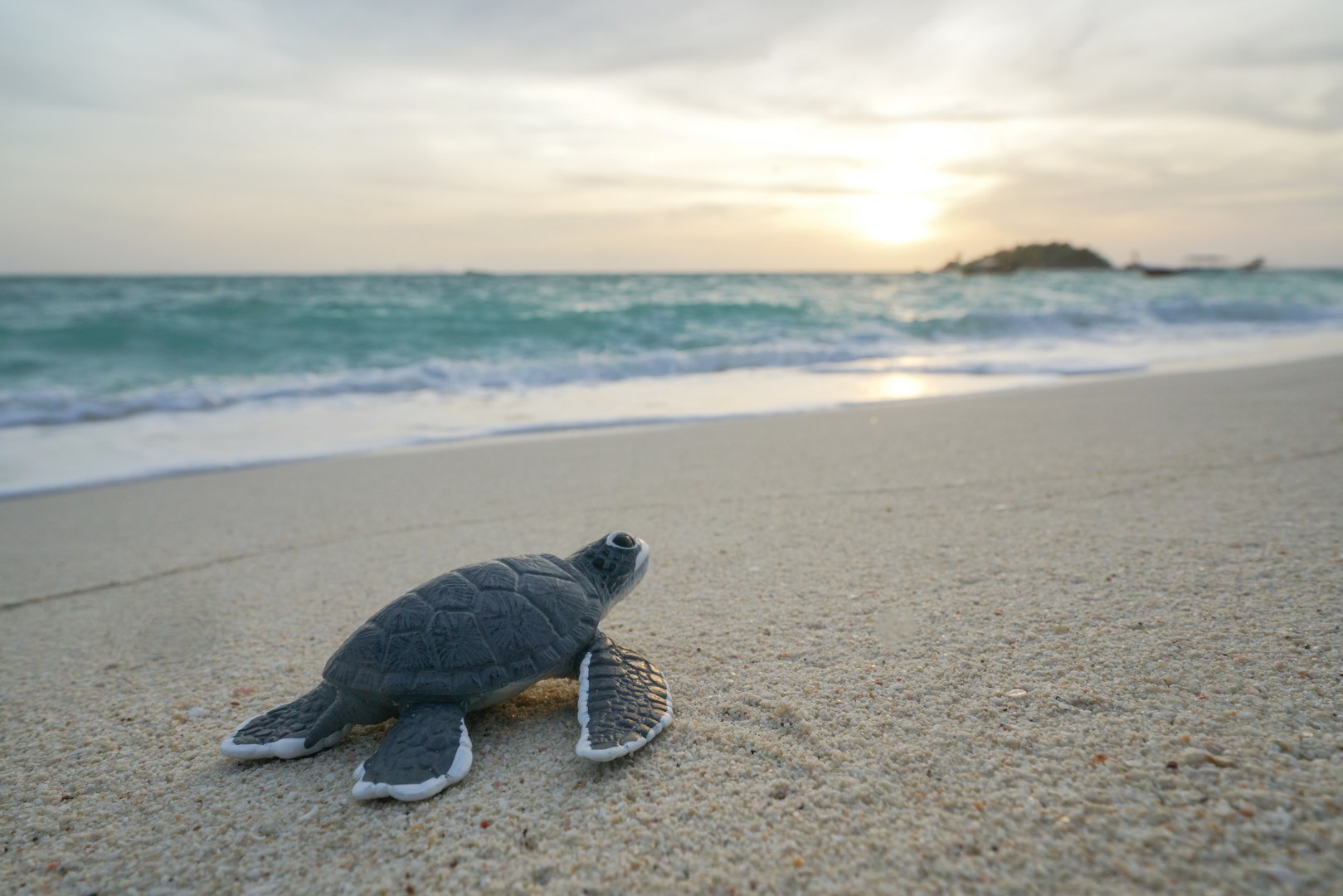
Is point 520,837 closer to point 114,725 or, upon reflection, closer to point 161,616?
point 114,725

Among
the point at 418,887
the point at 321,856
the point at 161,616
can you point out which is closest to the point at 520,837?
the point at 418,887

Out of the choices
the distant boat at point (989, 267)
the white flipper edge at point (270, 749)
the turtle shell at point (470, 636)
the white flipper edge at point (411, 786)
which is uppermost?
the distant boat at point (989, 267)

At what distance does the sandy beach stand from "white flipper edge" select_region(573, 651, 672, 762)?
6 cm

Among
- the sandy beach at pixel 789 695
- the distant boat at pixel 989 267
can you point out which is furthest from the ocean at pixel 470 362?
the distant boat at pixel 989 267

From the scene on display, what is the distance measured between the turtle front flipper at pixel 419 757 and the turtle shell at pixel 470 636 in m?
0.07

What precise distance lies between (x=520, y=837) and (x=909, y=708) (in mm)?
1036

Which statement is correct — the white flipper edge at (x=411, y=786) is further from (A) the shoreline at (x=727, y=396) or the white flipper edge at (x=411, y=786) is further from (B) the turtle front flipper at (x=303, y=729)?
(A) the shoreline at (x=727, y=396)

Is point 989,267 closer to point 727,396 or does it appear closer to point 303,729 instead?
point 727,396

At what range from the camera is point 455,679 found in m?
1.90

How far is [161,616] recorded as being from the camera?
315 centimetres

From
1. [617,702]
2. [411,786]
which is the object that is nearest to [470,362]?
[617,702]

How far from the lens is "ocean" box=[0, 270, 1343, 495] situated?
7555 millimetres

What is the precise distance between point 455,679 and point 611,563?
2.00ft

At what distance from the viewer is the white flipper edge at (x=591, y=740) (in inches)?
70.7
